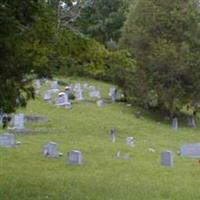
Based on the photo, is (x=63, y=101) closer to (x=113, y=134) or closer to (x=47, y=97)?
(x=47, y=97)

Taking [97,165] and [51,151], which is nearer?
[97,165]

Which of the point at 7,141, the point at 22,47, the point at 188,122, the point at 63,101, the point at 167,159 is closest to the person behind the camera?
the point at 22,47

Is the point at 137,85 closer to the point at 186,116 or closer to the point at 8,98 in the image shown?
the point at 186,116

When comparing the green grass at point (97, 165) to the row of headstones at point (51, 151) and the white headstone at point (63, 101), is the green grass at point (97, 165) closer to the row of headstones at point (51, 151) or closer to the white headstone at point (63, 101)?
the row of headstones at point (51, 151)

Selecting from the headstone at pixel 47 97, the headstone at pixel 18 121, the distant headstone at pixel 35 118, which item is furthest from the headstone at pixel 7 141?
the headstone at pixel 47 97

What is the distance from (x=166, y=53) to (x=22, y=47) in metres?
22.4

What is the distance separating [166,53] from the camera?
113 feet

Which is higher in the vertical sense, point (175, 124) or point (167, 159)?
point (175, 124)

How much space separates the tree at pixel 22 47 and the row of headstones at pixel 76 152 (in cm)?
298

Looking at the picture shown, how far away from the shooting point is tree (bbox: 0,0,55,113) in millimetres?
10766

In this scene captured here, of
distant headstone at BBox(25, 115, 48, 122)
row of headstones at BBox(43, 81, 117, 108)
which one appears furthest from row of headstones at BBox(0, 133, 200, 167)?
row of headstones at BBox(43, 81, 117, 108)

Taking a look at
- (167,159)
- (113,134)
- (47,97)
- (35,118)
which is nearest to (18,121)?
(35,118)

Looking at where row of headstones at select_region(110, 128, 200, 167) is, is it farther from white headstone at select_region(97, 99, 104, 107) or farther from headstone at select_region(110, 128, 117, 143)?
white headstone at select_region(97, 99, 104, 107)

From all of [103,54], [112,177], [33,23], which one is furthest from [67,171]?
[33,23]
